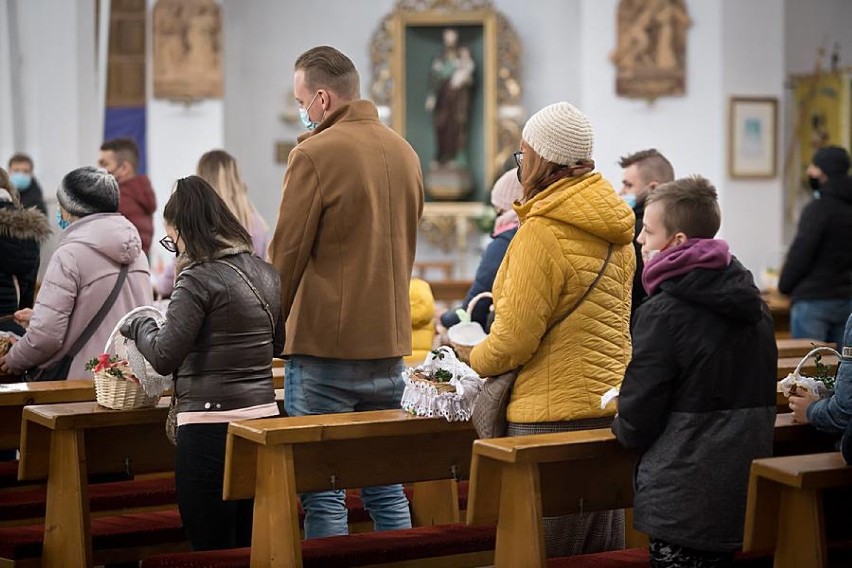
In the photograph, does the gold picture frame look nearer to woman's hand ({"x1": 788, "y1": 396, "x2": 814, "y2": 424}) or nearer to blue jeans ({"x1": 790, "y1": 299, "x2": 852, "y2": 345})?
blue jeans ({"x1": 790, "y1": 299, "x2": 852, "y2": 345})

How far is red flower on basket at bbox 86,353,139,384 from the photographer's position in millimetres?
4258

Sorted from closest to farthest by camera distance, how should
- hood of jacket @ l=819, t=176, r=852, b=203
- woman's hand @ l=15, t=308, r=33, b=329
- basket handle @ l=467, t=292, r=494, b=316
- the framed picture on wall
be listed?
basket handle @ l=467, t=292, r=494, b=316
woman's hand @ l=15, t=308, r=33, b=329
hood of jacket @ l=819, t=176, r=852, b=203
the framed picture on wall

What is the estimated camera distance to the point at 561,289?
11.6 feet

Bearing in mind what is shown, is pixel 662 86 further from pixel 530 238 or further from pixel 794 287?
pixel 530 238

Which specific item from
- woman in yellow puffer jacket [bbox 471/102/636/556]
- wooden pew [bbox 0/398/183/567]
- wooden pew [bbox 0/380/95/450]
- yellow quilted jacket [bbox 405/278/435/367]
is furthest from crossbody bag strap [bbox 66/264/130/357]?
woman in yellow puffer jacket [bbox 471/102/636/556]

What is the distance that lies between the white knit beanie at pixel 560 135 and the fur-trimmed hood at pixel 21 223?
2.70m

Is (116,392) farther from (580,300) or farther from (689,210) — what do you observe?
(689,210)

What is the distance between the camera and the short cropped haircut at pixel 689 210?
343 cm

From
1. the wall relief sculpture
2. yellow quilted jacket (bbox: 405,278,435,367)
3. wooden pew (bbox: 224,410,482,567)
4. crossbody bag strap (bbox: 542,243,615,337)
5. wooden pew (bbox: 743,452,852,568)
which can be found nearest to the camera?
wooden pew (bbox: 743,452,852,568)

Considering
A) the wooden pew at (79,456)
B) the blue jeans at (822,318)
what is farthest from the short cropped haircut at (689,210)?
the blue jeans at (822,318)

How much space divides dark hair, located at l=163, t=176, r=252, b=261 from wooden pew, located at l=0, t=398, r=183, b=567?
674mm

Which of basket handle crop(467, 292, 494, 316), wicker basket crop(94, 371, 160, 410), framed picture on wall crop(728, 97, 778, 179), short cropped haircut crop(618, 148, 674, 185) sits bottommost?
wicker basket crop(94, 371, 160, 410)

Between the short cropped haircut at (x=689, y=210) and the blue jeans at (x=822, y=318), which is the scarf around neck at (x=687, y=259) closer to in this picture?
the short cropped haircut at (x=689, y=210)

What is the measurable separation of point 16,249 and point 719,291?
10.8ft
